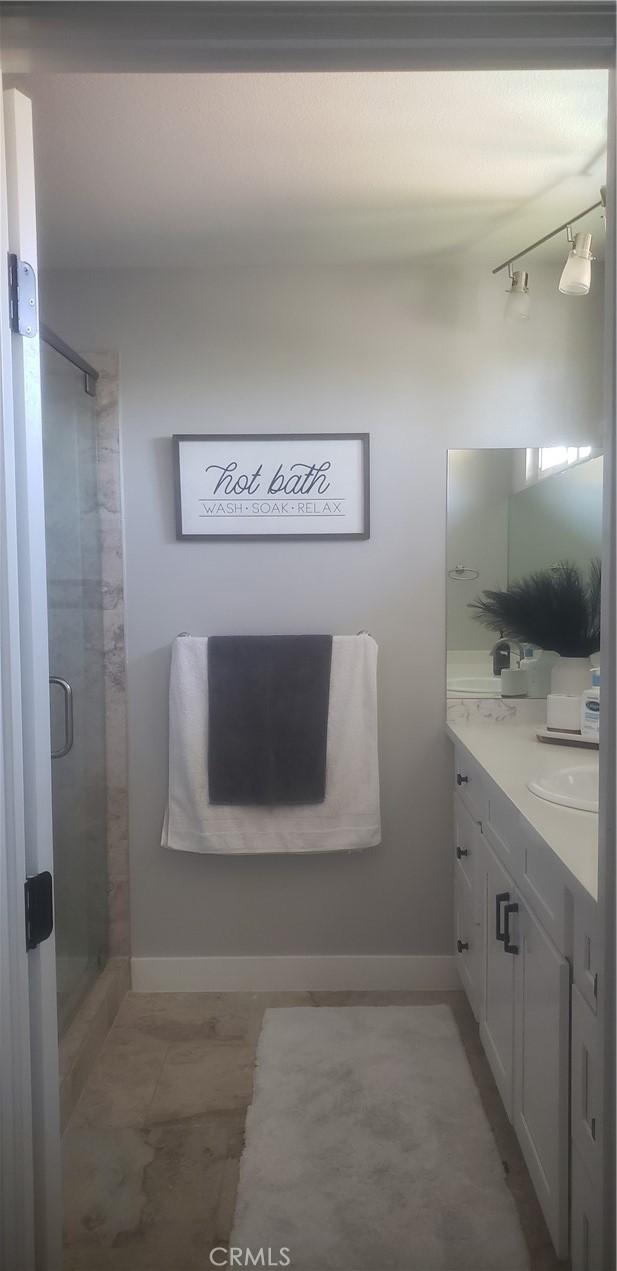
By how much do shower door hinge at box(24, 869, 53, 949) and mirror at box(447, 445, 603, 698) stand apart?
1769mm

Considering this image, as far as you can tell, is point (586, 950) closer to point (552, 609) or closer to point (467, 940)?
point (467, 940)

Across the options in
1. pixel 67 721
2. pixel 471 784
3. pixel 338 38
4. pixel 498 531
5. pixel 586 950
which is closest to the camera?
pixel 338 38

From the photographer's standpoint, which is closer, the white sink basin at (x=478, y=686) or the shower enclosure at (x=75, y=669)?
the shower enclosure at (x=75, y=669)

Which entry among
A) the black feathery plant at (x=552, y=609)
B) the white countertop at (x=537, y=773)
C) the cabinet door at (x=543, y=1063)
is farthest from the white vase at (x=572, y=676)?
the cabinet door at (x=543, y=1063)

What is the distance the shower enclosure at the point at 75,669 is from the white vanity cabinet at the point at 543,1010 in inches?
47.1

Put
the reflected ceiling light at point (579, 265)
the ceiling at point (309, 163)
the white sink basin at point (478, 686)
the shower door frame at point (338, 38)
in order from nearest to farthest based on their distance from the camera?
the shower door frame at point (338, 38), the ceiling at point (309, 163), the reflected ceiling light at point (579, 265), the white sink basin at point (478, 686)

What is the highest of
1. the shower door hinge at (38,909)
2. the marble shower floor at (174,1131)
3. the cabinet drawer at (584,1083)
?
the shower door hinge at (38,909)

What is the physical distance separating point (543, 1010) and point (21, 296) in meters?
1.52

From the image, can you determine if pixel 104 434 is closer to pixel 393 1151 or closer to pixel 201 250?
pixel 201 250

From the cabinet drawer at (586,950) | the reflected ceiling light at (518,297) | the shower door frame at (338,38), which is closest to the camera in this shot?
the shower door frame at (338,38)

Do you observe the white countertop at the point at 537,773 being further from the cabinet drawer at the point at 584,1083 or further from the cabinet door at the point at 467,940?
the cabinet door at the point at 467,940

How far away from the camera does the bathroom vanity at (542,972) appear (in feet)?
4.05

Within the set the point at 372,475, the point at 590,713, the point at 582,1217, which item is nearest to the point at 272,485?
the point at 372,475

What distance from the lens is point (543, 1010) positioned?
56.9 inches
